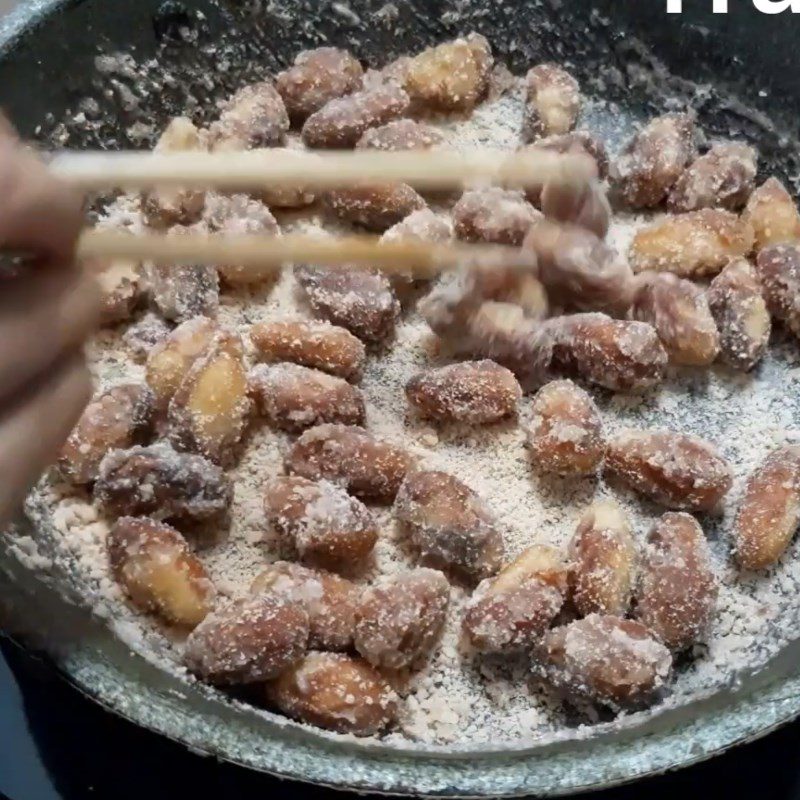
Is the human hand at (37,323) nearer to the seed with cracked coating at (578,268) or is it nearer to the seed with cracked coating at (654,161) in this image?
the seed with cracked coating at (578,268)

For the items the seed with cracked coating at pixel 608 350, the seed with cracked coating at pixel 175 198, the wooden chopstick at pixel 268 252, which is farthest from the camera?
the seed with cracked coating at pixel 175 198

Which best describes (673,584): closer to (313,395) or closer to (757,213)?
(313,395)

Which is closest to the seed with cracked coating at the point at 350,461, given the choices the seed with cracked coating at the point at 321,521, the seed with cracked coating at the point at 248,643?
the seed with cracked coating at the point at 321,521

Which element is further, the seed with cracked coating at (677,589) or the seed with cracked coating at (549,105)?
the seed with cracked coating at (549,105)

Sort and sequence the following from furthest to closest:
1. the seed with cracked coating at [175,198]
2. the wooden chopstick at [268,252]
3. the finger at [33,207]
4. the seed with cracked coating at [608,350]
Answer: the seed with cracked coating at [175,198] < the seed with cracked coating at [608,350] < the wooden chopstick at [268,252] < the finger at [33,207]

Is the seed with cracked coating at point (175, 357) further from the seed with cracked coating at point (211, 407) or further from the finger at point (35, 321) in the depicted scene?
the finger at point (35, 321)

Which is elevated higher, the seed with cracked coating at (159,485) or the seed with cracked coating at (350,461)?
the seed with cracked coating at (350,461)

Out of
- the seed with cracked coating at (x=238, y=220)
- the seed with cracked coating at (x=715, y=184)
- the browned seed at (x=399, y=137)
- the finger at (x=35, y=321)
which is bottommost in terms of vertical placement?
the seed with cracked coating at (x=238, y=220)
